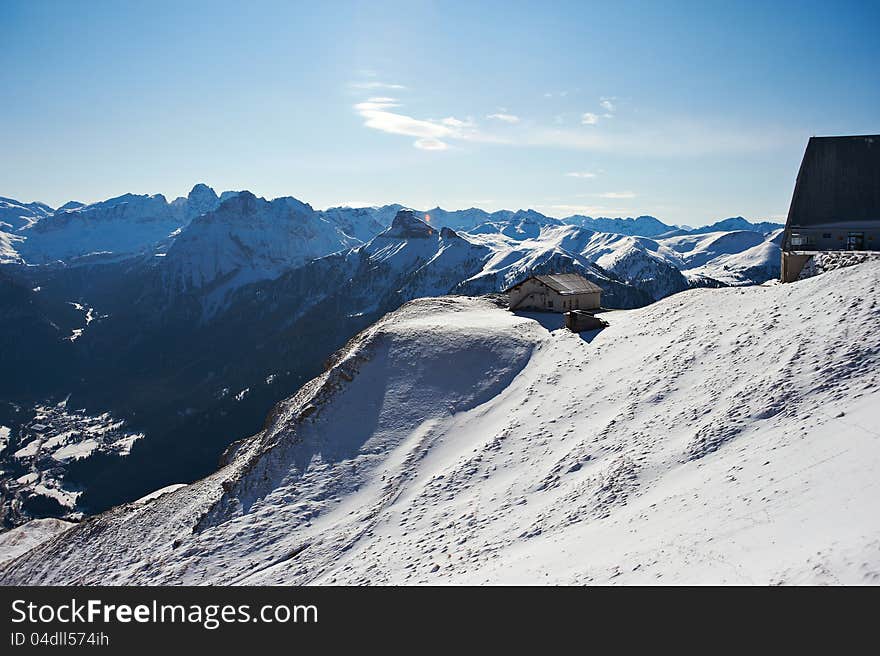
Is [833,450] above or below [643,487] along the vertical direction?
above

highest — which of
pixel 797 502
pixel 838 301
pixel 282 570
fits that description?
pixel 838 301

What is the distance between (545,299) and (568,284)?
3.07 meters

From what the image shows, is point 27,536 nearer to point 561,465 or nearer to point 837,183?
point 561,465

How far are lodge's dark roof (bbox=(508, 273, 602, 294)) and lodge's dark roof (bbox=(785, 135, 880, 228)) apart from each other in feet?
59.5

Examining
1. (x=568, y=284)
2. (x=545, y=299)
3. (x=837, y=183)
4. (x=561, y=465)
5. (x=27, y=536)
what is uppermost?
(x=837, y=183)

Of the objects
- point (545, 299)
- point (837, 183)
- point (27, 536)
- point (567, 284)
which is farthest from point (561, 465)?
point (27, 536)

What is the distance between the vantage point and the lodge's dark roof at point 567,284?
53.6 metres

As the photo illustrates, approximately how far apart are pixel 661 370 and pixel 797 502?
16150 millimetres

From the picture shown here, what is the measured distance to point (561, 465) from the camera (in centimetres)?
2614
